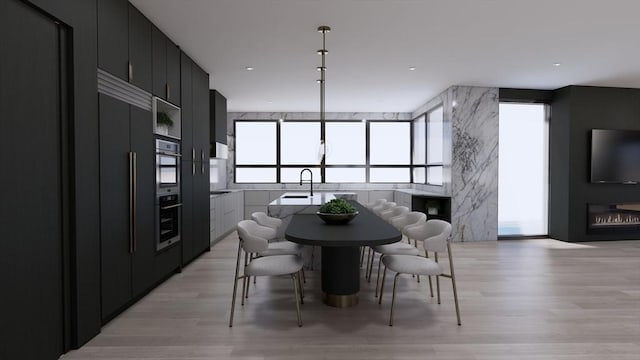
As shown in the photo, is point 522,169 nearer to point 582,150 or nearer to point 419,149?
point 582,150

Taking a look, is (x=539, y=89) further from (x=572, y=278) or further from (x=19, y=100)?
(x=19, y=100)

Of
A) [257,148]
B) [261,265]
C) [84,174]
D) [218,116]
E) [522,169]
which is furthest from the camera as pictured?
[257,148]

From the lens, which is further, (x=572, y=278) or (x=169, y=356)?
(x=572, y=278)

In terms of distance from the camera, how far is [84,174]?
2.59 m

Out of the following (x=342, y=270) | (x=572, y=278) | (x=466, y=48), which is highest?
(x=466, y=48)

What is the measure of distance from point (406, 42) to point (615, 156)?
4838 millimetres

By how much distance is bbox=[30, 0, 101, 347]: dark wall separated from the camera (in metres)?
2.49

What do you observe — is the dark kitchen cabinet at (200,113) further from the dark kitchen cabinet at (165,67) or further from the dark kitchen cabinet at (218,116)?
the dark kitchen cabinet at (218,116)

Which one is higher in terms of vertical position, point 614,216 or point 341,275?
point 614,216

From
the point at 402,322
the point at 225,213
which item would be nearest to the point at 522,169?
the point at 402,322

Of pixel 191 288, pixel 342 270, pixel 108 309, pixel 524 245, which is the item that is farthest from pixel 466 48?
pixel 108 309

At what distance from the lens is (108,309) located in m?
2.95

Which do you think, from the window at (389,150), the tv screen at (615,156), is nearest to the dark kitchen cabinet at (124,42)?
the window at (389,150)

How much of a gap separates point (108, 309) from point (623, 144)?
7968 mm
